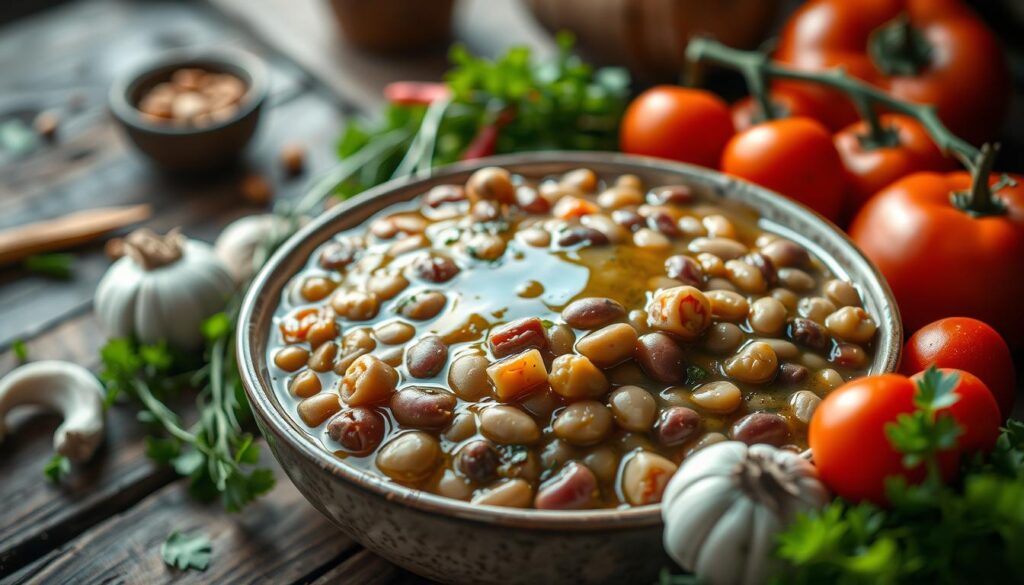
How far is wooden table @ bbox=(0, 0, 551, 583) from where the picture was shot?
1413 mm

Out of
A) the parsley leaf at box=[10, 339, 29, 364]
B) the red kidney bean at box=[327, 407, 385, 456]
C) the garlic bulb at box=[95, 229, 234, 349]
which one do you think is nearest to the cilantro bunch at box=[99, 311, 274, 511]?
the garlic bulb at box=[95, 229, 234, 349]

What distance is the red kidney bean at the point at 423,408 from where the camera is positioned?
1.20 m

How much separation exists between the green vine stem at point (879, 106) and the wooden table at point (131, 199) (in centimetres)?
44

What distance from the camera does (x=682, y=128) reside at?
1.94 metres

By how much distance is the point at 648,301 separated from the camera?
135 centimetres

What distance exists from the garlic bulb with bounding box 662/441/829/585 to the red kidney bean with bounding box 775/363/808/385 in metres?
0.23

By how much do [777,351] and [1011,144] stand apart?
1.24 metres

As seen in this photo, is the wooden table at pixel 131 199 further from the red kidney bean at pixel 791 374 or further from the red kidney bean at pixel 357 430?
the red kidney bean at pixel 791 374

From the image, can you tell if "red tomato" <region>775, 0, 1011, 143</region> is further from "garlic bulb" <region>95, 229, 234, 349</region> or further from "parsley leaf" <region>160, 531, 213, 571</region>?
"parsley leaf" <region>160, 531, 213, 571</region>

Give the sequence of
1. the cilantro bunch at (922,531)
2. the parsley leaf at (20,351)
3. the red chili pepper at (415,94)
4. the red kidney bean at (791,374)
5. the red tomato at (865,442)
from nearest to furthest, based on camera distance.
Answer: the cilantro bunch at (922,531) → the red tomato at (865,442) → the red kidney bean at (791,374) → the parsley leaf at (20,351) → the red chili pepper at (415,94)

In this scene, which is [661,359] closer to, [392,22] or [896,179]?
[896,179]

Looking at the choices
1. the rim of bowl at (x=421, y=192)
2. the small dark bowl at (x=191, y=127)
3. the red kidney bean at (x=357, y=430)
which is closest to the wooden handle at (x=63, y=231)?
the small dark bowl at (x=191, y=127)

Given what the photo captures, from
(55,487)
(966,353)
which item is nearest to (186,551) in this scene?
(55,487)

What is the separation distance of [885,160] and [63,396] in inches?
61.7
